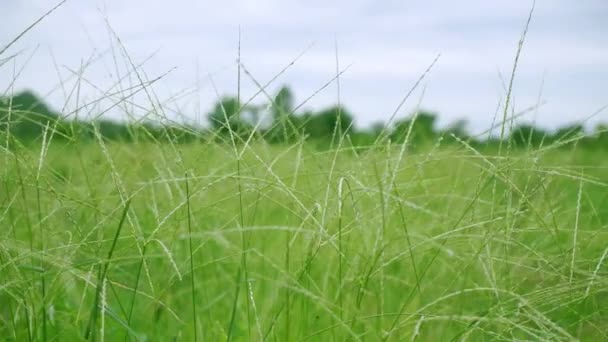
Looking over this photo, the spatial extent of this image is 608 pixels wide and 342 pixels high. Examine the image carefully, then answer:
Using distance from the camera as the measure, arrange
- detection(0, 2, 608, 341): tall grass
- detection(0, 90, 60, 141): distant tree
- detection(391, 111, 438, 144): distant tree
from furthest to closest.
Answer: detection(391, 111, 438, 144): distant tree
detection(0, 90, 60, 141): distant tree
detection(0, 2, 608, 341): tall grass

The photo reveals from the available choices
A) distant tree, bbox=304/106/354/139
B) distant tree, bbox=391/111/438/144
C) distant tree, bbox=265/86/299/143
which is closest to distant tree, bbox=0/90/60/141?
distant tree, bbox=265/86/299/143

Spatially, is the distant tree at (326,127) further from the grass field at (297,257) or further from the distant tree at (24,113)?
the distant tree at (24,113)

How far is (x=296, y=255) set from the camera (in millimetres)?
1783

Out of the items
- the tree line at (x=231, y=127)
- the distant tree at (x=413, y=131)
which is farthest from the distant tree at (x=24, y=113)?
the distant tree at (x=413, y=131)

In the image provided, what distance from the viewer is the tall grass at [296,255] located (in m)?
1.13

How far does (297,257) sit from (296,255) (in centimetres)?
3

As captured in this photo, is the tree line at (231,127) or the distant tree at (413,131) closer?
the tree line at (231,127)

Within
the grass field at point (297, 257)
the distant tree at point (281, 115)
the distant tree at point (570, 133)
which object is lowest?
the grass field at point (297, 257)

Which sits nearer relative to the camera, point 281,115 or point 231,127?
point 281,115

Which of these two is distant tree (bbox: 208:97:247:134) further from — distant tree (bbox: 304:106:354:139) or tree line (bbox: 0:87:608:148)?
distant tree (bbox: 304:106:354:139)

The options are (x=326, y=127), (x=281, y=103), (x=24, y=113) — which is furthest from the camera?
(x=326, y=127)

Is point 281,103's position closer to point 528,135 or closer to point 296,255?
point 296,255

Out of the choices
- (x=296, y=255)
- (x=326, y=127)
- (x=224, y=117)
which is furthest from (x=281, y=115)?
(x=326, y=127)

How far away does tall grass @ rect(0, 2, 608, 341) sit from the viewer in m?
1.13
